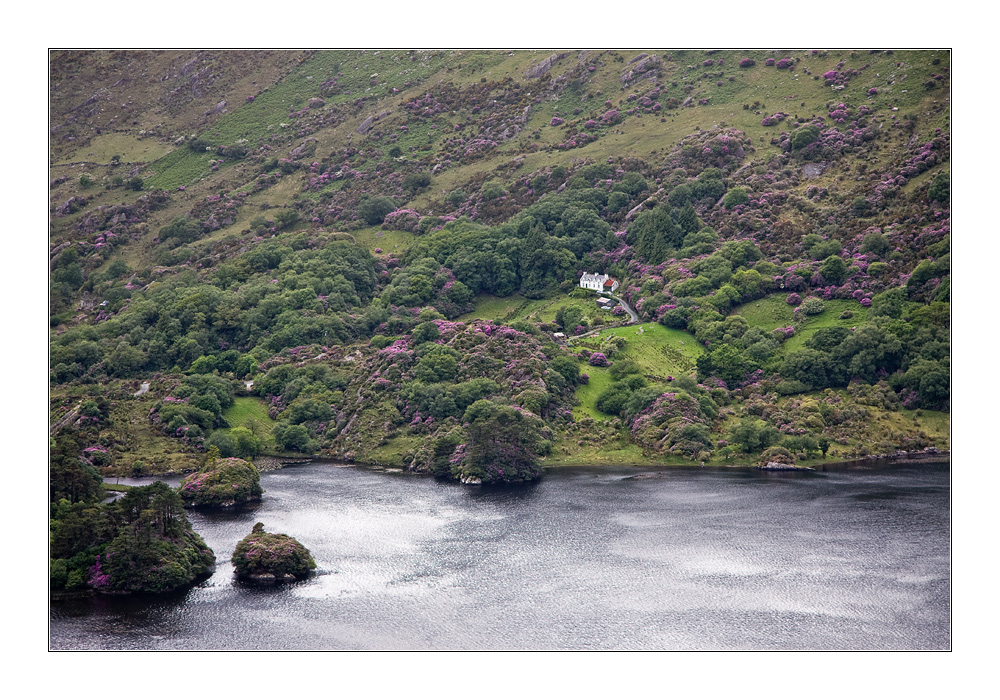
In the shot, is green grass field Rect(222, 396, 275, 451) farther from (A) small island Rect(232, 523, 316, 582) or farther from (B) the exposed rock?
(B) the exposed rock

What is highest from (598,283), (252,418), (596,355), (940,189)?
(940,189)

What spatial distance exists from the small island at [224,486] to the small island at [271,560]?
22473 millimetres

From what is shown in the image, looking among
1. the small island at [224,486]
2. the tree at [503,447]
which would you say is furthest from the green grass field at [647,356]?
the small island at [224,486]

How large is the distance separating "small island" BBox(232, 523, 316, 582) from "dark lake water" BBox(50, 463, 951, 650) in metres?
1.96

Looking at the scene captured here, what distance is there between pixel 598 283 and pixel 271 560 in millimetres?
107407

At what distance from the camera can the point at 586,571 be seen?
99250 mm

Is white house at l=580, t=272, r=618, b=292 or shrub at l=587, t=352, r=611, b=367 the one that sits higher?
white house at l=580, t=272, r=618, b=292

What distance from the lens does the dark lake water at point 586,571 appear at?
283ft

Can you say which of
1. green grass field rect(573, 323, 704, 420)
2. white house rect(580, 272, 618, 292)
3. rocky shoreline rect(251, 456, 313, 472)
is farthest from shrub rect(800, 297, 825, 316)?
rocky shoreline rect(251, 456, 313, 472)

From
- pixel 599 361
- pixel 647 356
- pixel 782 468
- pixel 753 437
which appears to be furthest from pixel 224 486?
pixel 782 468

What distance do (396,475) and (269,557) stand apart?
38121mm

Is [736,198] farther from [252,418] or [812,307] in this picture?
[252,418]

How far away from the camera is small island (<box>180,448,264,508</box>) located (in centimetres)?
12325

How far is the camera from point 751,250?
182 meters
